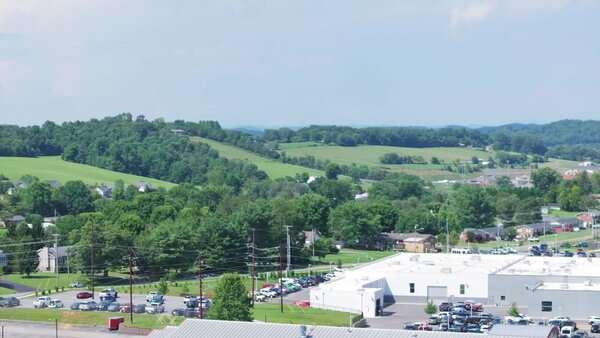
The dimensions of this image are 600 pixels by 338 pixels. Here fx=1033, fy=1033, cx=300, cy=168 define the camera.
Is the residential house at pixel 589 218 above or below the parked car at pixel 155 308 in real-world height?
above

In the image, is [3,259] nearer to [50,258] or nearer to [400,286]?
[50,258]

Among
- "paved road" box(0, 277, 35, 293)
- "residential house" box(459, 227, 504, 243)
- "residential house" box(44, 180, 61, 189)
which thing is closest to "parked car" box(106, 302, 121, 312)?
"paved road" box(0, 277, 35, 293)

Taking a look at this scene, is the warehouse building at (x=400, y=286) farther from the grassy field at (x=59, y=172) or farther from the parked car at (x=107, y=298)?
the grassy field at (x=59, y=172)

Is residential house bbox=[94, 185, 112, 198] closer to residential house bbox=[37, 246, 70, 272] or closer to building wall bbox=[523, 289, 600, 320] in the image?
residential house bbox=[37, 246, 70, 272]

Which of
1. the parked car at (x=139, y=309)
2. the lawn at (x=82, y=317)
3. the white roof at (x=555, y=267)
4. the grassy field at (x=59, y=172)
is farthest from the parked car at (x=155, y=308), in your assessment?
the grassy field at (x=59, y=172)

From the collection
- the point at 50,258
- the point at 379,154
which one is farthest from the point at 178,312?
the point at 379,154

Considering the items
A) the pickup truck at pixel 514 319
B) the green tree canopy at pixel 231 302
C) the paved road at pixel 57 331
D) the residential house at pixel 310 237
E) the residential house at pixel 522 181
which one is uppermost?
the residential house at pixel 522 181
